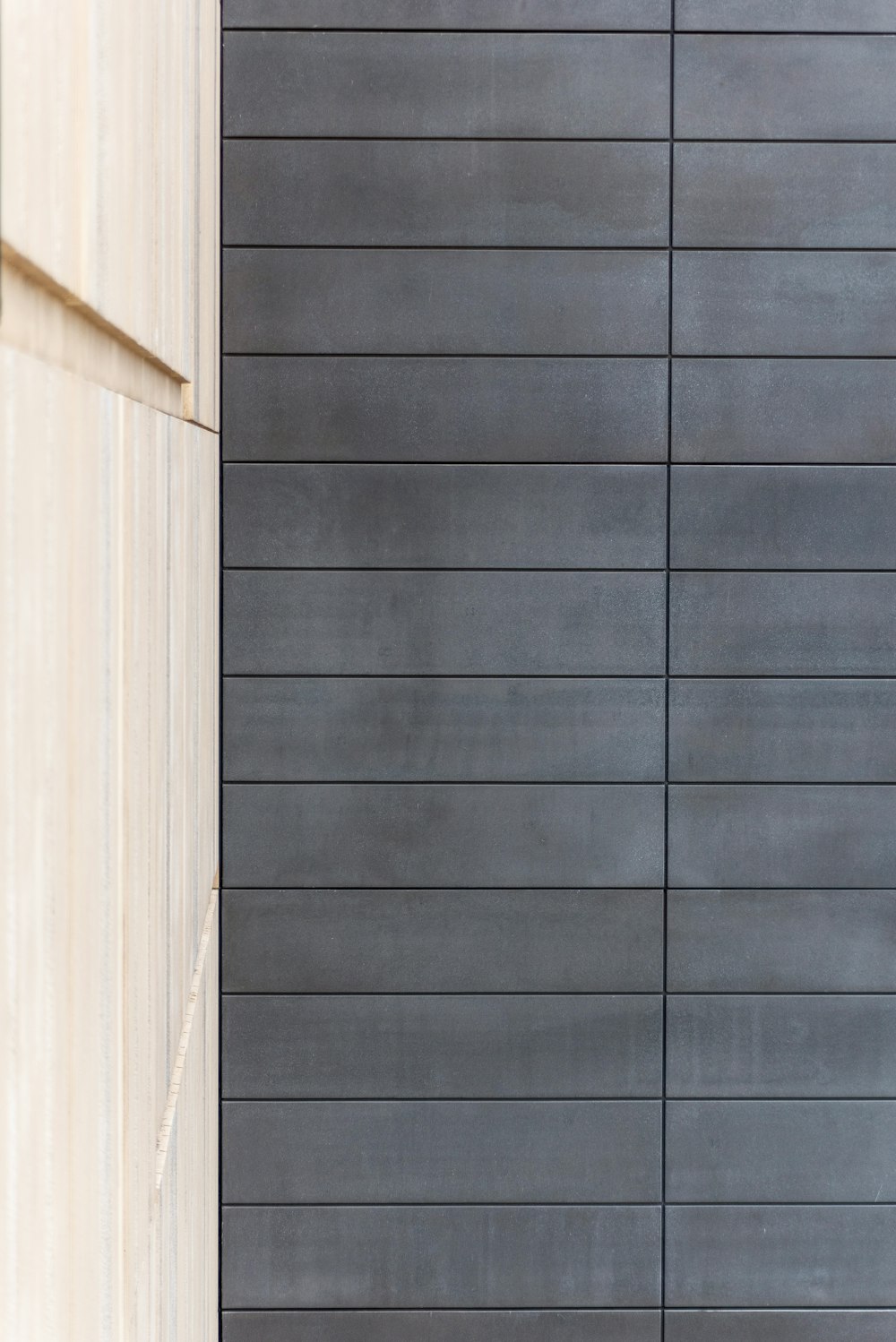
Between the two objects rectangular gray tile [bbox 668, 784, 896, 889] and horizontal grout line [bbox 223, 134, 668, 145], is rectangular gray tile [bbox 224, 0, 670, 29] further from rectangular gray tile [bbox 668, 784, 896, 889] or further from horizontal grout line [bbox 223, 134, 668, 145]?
rectangular gray tile [bbox 668, 784, 896, 889]

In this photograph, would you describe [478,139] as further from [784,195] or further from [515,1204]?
[515,1204]

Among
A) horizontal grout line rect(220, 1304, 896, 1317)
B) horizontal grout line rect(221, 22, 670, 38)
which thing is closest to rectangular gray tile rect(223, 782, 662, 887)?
horizontal grout line rect(220, 1304, 896, 1317)

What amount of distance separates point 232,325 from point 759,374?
3.60ft

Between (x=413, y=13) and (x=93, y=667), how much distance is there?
196 cm

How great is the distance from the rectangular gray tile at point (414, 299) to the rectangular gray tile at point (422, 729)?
0.69m

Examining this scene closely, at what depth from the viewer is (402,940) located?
2.29 m

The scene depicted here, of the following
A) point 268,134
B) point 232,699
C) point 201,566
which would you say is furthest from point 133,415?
point 268,134

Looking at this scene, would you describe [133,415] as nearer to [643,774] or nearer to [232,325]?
[232,325]

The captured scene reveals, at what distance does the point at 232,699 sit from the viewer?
2266mm

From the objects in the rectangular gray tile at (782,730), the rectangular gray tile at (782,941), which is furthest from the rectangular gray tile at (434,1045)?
the rectangular gray tile at (782,730)

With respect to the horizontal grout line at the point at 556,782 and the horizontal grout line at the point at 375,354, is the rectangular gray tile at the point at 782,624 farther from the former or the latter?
the horizontal grout line at the point at 375,354

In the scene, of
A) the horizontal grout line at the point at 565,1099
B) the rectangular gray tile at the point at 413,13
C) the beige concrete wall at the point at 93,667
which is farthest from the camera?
the horizontal grout line at the point at 565,1099

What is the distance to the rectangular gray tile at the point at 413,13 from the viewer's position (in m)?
2.20

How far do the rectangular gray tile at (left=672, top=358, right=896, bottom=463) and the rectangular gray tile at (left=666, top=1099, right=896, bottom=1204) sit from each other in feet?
4.55
